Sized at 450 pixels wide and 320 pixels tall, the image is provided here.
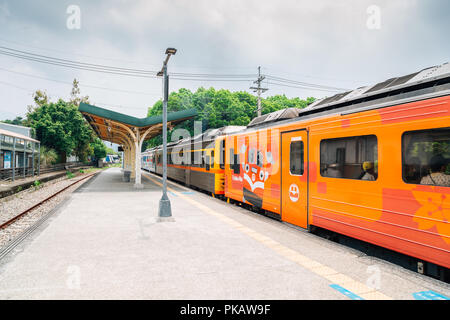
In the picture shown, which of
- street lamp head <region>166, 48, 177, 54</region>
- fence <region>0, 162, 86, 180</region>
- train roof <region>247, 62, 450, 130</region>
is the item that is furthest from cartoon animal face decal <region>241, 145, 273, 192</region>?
fence <region>0, 162, 86, 180</region>

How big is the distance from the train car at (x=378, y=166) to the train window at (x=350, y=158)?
0.05 feet

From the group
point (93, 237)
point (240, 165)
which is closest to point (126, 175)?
point (240, 165)

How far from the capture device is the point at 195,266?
4.77 m

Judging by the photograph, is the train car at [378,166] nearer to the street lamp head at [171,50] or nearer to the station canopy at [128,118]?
the street lamp head at [171,50]

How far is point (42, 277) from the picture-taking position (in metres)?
4.34

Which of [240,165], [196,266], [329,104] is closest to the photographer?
[196,266]

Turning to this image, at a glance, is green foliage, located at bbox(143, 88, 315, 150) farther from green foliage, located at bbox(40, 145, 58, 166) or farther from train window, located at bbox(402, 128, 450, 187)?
train window, located at bbox(402, 128, 450, 187)

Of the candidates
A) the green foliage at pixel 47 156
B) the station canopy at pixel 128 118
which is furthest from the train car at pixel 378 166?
the green foliage at pixel 47 156

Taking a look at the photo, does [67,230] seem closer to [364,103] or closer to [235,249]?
[235,249]

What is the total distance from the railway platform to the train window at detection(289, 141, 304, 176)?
4.65 ft

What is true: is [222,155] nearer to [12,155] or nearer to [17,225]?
[17,225]

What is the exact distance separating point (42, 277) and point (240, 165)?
683 cm

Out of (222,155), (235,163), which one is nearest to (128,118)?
(222,155)

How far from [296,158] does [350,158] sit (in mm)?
1642
